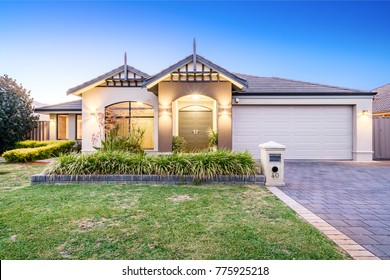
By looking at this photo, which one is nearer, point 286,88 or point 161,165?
point 161,165

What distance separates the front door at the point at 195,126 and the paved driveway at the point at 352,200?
5.37m

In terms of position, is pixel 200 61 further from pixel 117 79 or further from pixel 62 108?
pixel 62 108

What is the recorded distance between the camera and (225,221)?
344cm

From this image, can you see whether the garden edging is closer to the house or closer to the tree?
the house

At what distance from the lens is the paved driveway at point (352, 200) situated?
304cm

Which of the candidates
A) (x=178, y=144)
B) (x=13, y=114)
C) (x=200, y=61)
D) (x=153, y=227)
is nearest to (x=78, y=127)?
(x=13, y=114)

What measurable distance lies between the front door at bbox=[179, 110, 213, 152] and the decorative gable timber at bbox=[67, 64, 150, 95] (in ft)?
10.0

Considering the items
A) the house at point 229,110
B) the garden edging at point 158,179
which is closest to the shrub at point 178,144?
the house at point 229,110

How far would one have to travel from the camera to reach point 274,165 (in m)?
6.05

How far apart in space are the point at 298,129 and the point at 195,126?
5.47m

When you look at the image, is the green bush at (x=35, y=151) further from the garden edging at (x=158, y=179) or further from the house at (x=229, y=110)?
the garden edging at (x=158, y=179)

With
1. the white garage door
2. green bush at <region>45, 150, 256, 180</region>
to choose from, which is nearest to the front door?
the white garage door

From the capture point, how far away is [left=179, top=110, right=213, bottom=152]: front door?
12141 mm
